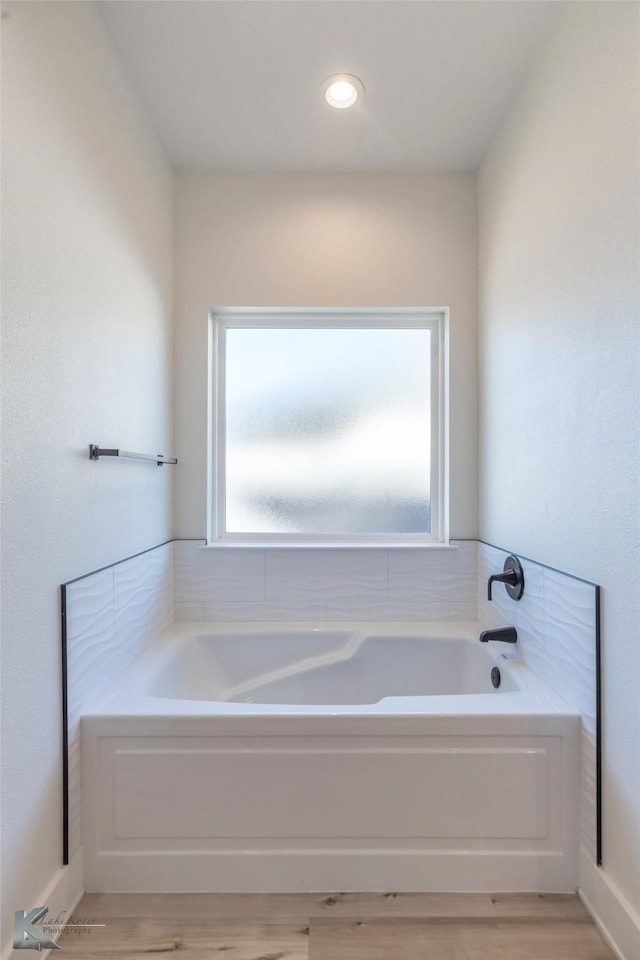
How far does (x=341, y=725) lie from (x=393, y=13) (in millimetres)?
2114

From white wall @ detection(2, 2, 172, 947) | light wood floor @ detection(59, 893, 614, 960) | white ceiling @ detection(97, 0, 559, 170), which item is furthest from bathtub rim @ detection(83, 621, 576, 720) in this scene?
white ceiling @ detection(97, 0, 559, 170)

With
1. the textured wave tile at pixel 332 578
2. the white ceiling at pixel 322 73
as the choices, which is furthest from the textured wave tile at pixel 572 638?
the white ceiling at pixel 322 73

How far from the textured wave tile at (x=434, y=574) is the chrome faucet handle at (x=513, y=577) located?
37 cm

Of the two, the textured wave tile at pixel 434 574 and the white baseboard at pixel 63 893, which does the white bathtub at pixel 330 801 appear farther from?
the textured wave tile at pixel 434 574

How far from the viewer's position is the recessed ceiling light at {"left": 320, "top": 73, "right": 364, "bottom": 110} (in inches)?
64.4

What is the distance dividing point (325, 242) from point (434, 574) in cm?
160

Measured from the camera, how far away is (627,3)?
43.3 inches

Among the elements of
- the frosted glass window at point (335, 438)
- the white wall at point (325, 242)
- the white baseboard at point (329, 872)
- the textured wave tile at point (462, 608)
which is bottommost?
the white baseboard at point (329, 872)

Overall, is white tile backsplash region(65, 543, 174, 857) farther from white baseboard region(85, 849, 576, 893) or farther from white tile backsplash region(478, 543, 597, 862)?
white tile backsplash region(478, 543, 597, 862)

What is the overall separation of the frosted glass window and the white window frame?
0.02m

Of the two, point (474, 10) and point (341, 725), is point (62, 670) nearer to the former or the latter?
point (341, 725)

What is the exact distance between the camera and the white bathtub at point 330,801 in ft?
4.31

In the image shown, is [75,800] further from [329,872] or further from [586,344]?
[586,344]

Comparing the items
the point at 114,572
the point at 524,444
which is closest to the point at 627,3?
the point at 524,444
